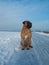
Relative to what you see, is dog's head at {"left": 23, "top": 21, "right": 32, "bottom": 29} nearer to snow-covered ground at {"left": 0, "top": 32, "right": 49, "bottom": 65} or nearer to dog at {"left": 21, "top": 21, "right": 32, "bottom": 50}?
dog at {"left": 21, "top": 21, "right": 32, "bottom": 50}

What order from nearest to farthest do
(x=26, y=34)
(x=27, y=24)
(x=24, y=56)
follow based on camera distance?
(x=24, y=56) < (x=27, y=24) < (x=26, y=34)

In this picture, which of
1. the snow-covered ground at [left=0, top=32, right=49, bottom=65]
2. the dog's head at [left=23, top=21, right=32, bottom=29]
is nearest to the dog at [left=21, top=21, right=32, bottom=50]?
the dog's head at [left=23, top=21, right=32, bottom=29]

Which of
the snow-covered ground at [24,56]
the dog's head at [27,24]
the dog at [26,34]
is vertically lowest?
the snow-covered ground at [24,56]

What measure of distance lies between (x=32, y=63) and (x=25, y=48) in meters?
2.92

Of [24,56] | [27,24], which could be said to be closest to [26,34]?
[27,24]

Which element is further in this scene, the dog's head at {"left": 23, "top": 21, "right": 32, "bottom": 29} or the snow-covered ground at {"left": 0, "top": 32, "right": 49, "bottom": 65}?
the dog's head at {"left": 23, "top": 21, "right": 32, "bottom": 29}

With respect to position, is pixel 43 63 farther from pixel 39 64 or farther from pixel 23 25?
pixel 23 25

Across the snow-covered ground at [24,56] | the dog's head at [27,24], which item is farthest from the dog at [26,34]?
the snow-covered ground at [24,56]

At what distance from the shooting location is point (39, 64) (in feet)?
17.2

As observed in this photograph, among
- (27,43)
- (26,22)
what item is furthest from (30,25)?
(27,43)

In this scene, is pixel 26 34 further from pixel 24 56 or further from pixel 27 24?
pixel 24 56

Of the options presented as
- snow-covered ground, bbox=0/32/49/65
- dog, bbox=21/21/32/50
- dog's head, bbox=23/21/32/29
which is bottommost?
snow-covered ground, bbox=0/32/49/65

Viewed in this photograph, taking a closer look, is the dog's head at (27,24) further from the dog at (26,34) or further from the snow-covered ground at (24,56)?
the snow-covered ground at (24,56)

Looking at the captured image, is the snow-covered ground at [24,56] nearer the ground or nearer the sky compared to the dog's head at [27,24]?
nearer the ground
